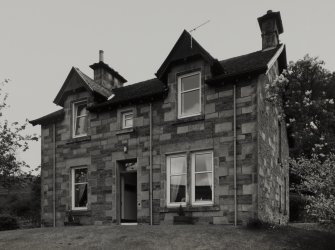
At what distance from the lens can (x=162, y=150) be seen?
58.7ft

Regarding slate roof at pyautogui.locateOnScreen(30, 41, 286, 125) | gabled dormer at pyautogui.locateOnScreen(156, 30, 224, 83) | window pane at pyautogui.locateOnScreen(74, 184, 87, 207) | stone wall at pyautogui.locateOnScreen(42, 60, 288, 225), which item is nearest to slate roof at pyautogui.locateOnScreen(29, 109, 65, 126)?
slate roof at pyautogui.locateOnScreen(30, 41, 286, 125)

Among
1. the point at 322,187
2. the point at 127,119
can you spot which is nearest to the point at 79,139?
the point at 127,119

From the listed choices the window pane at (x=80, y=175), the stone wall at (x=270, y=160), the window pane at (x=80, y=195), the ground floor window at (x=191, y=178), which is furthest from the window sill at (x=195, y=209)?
the window pane at (x=80, y=175)

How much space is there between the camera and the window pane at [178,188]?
1728cm

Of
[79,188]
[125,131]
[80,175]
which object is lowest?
[79,188]

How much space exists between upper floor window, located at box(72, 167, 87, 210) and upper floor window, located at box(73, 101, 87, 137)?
181cm

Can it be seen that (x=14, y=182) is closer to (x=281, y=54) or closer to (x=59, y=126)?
(x=59, y=126)

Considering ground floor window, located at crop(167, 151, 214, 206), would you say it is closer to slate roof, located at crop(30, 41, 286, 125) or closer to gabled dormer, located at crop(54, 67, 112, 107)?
slate roof, located at crop(30, 41, 286, 125)

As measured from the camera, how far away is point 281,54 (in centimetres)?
2030

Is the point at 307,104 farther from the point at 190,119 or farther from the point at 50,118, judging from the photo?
the point at 50,118

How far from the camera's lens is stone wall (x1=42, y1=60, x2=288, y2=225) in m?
15.9

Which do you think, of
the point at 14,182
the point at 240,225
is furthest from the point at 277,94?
the point at 14,182

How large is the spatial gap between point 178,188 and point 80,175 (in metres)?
5.75

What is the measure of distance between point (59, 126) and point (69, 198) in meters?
3.72
